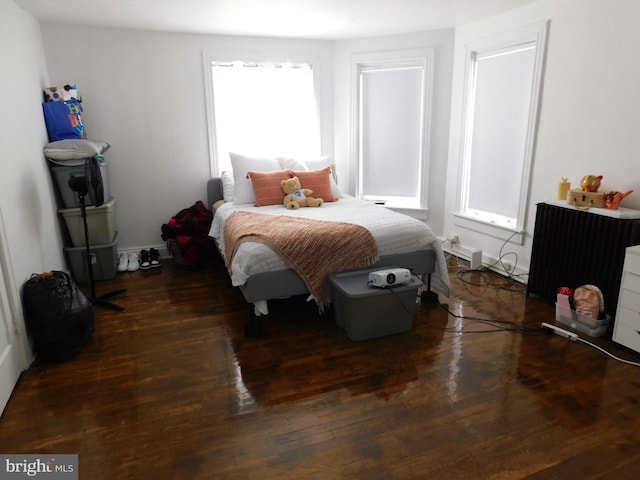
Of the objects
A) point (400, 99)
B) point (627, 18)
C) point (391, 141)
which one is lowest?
point (391, 141)

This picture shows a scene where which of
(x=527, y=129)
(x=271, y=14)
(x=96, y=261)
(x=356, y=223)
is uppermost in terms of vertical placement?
(x=271, y=14)

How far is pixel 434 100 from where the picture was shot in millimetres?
4469

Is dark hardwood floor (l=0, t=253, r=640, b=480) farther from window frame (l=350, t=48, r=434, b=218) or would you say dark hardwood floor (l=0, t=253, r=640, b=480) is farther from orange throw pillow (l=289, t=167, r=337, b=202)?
window frame (l=350, t=48, r=434, b=218)

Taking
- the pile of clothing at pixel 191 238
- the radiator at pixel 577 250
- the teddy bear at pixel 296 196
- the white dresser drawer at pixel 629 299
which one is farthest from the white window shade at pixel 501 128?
the pile of clothing at pixel 191 238

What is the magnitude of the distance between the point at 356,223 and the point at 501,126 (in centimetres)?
185

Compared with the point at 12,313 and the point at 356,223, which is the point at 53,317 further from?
the point at 356,223

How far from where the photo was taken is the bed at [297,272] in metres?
2.77

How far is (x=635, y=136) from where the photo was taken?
2.75m

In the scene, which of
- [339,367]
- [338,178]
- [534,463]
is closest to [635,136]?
[534,463]

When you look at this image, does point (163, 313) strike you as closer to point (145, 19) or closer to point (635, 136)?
point (145, 19)

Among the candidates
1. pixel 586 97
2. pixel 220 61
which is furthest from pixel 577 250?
pixel 220 61

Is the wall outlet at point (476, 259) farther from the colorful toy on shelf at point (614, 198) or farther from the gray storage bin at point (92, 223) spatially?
the gray storage bin at point (92, 223)

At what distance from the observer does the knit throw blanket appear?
9.24 feet

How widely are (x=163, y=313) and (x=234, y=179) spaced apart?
1.62m
